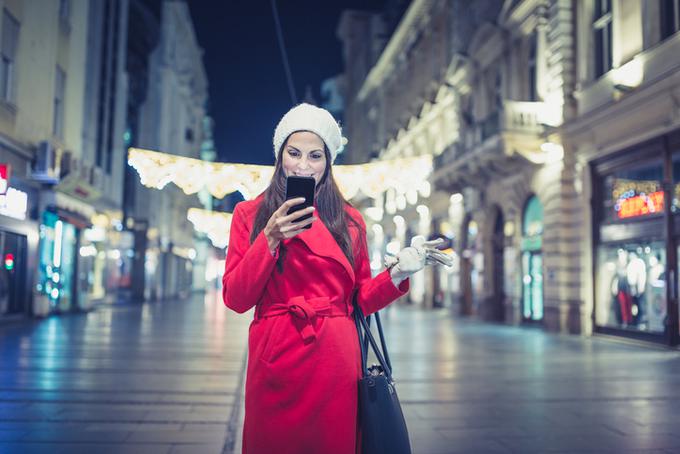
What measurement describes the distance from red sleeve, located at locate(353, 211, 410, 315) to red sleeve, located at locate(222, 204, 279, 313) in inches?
14.4

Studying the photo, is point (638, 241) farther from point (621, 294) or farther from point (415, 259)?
point (415, 259)

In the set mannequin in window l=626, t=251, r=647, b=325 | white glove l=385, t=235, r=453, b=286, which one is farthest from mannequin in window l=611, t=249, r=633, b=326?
white glove l=385, t=235, r=453, b=286

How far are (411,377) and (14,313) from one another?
12.4 meters

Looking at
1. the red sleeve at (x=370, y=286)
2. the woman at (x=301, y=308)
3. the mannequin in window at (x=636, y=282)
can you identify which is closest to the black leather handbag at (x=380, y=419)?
the woman at (x=301, y=308)

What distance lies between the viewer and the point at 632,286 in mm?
14227

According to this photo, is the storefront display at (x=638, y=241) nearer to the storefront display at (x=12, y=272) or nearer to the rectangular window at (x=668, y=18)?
the rectangular window at (x=668, y=18)

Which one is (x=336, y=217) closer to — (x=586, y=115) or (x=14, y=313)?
(x=586, y=115)

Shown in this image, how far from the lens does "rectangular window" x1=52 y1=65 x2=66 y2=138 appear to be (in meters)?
20.0

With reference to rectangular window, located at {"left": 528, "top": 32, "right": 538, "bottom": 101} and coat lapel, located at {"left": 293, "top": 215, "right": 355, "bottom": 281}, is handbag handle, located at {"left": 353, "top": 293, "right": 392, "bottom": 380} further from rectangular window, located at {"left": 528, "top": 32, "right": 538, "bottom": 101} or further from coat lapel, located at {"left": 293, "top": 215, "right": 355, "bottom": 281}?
rectangular window, located at {"left": 528, "top": 32, "right": 538, "bottom": 101}

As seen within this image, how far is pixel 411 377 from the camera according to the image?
851 cm

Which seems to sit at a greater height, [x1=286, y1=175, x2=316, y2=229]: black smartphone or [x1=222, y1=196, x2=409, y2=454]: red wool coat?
[x1=286, y1=175, x2=316, y2=229]: black smartphone

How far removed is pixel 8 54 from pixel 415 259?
16.2 metres

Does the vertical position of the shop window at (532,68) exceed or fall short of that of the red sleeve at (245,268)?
it exceeds it

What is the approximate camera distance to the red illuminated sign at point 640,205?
13.3m
